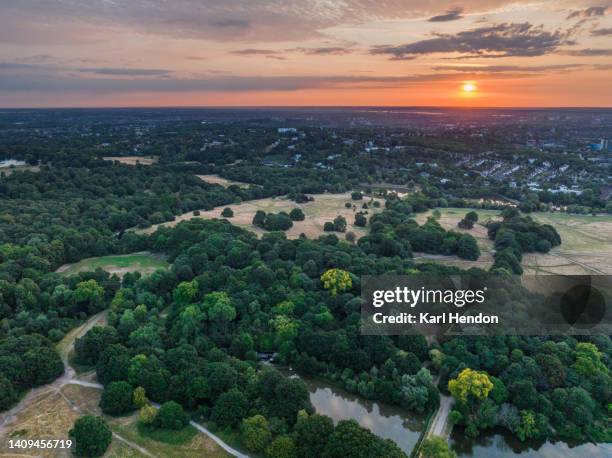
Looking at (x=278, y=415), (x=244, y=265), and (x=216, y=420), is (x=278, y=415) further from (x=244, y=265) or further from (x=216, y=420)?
(x=244, y=265)

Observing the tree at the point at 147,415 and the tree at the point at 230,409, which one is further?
the tree at the point at 230,409

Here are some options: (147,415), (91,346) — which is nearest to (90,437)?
(147,415)

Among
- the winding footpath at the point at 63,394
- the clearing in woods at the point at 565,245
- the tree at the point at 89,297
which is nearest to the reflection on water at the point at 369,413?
the winding footpath at the point at 63,394

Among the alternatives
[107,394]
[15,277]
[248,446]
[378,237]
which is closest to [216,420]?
[248,446]

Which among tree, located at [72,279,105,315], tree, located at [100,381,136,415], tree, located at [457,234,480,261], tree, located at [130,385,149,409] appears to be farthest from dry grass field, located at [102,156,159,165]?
tree, located at [130,385,149,409]

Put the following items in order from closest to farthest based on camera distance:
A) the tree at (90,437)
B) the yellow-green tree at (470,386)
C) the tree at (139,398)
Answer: the tree at (90,437), the yellow-green tree at (470,386), the tree at (139,398)

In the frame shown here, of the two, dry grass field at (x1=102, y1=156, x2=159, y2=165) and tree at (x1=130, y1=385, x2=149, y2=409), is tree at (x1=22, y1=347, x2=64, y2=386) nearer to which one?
tree at (x1=130, y1=385, x2=149, y2=409)

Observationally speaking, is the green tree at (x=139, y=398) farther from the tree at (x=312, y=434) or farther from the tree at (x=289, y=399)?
the tree at (x=312, y=434)
